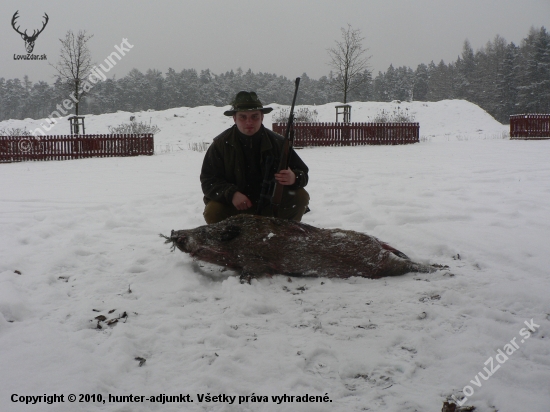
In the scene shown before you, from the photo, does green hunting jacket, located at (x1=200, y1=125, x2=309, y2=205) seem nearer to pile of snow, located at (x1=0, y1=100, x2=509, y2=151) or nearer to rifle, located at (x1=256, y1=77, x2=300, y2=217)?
rifle, located at (x1=256, y1=77, x2=300, y2=217)

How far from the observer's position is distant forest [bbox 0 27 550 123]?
45.5 meters

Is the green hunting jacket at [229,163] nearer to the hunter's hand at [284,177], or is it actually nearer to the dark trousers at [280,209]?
the dark trousers at [280,209]

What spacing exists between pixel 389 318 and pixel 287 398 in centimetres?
97

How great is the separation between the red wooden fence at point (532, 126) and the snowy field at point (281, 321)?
17.5 meters

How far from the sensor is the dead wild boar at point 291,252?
9.97 feet

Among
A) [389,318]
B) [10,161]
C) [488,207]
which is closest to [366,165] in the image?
[488,207]

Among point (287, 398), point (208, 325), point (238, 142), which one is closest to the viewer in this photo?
point (287, 398)

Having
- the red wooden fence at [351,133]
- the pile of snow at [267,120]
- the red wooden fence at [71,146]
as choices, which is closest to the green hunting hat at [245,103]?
the red wooden fence at [71,146]

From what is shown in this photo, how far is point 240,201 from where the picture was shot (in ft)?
11.2

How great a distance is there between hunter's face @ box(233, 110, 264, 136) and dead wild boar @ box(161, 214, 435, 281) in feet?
→ 2.96

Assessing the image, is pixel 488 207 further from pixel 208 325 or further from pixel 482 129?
pixel 482 129

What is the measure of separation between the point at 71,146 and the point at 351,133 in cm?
1271

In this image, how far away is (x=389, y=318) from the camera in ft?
7.88

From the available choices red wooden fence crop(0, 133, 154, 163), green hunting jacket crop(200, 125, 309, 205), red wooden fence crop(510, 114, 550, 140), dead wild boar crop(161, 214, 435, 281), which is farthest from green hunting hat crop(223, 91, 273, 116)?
red wooden fence crop(510, 114, 550, 140)
